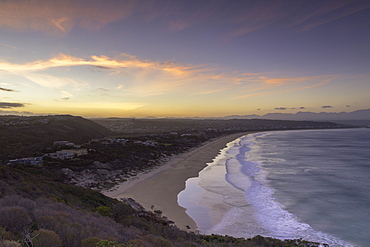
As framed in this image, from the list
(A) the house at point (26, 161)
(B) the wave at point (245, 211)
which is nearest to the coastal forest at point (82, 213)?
(A) the house at point (26, 161)

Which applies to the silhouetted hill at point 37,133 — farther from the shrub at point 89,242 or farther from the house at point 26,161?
the shrub at point 89,242

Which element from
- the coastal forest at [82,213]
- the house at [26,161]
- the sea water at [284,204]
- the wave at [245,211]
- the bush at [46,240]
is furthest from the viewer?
the house at [26,161]

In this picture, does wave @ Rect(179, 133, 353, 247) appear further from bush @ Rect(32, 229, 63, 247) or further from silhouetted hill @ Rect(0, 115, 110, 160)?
silhouetted hill @ Rect(0, 115, 110, 160)

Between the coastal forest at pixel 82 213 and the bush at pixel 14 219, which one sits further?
the bush at pixel 14 219

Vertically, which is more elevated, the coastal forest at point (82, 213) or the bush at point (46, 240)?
the bush at point (46, 240)

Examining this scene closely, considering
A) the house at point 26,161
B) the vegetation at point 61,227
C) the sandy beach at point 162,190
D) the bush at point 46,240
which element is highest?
the bush at point 46,240

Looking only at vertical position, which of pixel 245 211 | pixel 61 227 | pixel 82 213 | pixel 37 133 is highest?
pixel 61 227

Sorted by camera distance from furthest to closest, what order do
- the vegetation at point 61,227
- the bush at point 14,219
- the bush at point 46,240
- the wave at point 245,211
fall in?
1. the wave at point 245,211
2. the bush at point 14,219
3. the vegetation at point 61,227
4. the bush at point 46,240

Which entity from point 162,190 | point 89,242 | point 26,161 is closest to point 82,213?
point 89,242

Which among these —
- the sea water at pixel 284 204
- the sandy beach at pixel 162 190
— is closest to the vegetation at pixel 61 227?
the sandy beach at pixel 162 190

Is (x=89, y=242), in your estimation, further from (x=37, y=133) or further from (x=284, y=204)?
(x=37, y=133)

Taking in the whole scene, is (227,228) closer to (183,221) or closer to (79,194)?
(183,221)

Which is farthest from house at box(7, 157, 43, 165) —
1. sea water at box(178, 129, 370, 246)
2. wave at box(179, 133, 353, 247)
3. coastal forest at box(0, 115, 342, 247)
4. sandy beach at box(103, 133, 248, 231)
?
wave at box(179, 133, 353, 247)
